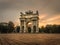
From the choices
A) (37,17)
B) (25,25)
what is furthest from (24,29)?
(37,17)

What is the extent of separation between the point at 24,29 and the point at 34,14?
8013mm

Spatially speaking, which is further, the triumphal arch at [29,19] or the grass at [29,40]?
the triumphal arch at [29,19]

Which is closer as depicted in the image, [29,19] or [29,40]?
[29,40]

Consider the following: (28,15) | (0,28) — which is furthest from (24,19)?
(0,28)

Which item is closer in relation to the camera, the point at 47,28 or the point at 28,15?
the point at 28,15

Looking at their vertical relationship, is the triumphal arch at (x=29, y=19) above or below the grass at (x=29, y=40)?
above

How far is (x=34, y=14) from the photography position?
3236 inches

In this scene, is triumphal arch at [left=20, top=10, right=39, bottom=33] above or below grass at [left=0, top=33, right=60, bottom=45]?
above

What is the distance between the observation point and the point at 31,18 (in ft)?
273

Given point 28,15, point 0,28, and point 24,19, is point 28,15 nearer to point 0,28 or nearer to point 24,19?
point 24,19

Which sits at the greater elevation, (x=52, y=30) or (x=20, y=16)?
(x=20, y=16)

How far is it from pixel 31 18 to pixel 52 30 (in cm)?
1099

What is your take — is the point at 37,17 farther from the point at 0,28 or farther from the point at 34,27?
the point at 0,28

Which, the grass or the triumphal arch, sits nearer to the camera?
the grass
